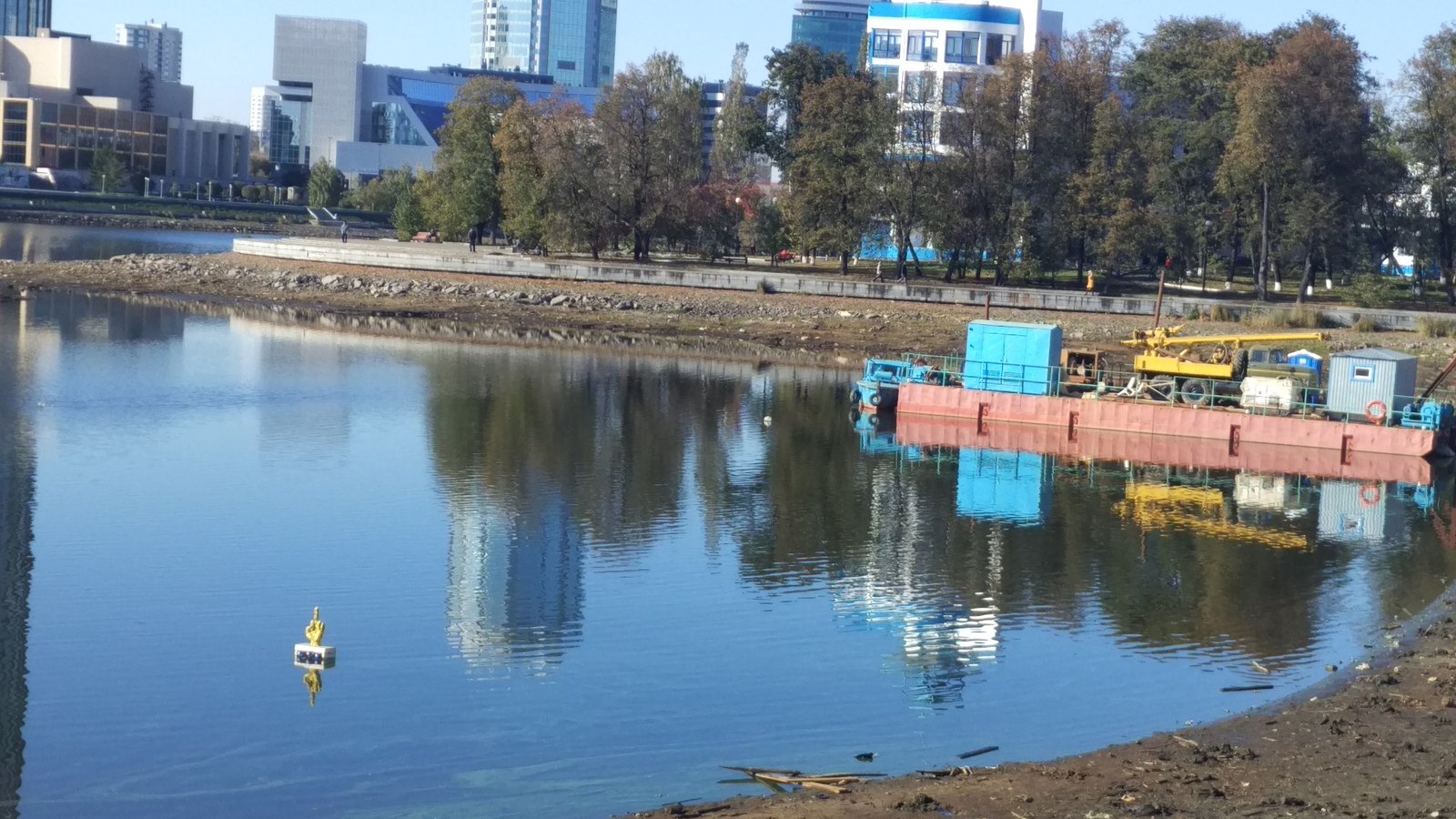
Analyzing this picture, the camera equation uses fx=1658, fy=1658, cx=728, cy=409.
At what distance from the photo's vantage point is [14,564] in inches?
1003

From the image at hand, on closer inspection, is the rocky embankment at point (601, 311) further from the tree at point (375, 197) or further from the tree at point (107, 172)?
the tree at point (107, 172)

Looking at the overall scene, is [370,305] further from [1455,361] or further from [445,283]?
[1455,361]

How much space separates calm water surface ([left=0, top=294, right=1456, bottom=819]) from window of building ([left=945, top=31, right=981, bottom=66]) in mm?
60191

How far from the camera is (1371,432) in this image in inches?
1706

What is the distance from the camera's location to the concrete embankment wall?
71500 mm

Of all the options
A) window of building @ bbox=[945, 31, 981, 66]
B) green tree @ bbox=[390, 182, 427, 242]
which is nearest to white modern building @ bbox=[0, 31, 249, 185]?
green tree @ bbox=[390, 182, 427, 242]

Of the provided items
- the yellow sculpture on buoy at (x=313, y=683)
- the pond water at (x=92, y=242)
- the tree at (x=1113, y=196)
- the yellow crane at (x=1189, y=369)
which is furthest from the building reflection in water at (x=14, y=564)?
the pond water at (x=92, y=242)

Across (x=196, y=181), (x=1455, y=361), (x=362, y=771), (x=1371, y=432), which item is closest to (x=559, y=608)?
(x=362, y=771)

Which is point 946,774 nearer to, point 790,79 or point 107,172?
point 790,79

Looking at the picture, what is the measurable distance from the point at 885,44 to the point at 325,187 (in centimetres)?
9066

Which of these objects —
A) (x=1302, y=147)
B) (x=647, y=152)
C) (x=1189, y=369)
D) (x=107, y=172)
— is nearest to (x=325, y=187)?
(x=107, y=172)

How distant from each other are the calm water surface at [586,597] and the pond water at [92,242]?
198ft

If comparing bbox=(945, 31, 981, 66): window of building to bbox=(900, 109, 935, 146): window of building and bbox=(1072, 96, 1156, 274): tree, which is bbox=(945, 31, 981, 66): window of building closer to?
bbox=(900, 109, 935, 146): window of building

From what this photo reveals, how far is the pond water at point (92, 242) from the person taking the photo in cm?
10250
